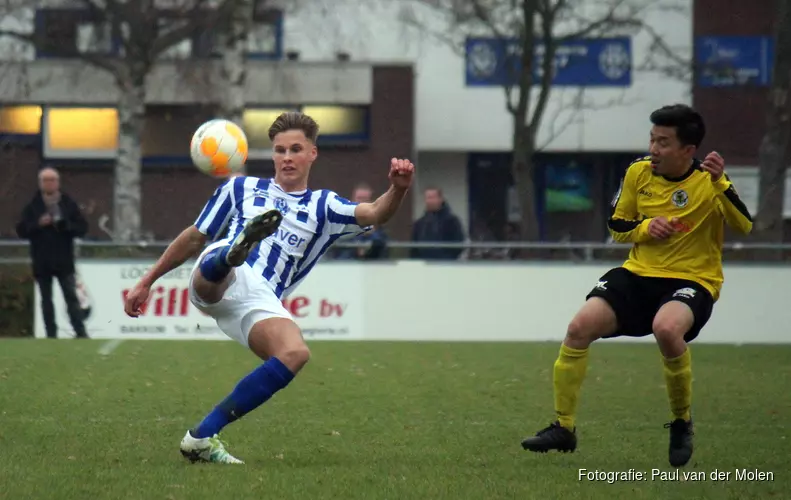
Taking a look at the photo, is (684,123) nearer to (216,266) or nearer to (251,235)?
(251,235)

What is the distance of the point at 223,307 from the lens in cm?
714

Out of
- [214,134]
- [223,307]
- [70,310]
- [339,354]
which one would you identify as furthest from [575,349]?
[70,310]

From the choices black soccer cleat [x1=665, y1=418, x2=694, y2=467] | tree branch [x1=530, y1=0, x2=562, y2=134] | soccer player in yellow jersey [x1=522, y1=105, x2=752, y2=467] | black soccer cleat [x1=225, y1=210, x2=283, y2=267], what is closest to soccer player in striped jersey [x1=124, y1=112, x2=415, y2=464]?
black soccer cleat [x1=225, y1=210, x2=283, y2=267]

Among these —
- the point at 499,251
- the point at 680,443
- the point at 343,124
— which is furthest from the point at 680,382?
the point at 343,124

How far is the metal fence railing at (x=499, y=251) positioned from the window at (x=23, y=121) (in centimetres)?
1445

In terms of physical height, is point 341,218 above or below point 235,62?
below

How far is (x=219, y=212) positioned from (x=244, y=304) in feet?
1.80

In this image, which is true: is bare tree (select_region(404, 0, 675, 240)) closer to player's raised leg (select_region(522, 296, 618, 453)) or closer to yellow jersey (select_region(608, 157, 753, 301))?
yellow jersey (select_region(608, 157, 753, 301))

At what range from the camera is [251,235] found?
22.0ft

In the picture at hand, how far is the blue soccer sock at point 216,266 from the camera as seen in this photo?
267 inches

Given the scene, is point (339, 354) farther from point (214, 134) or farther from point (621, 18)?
point (621, 18)

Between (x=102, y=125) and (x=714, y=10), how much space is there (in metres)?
14.7

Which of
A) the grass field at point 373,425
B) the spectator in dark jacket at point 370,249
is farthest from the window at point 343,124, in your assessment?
the grass field at point 373,425

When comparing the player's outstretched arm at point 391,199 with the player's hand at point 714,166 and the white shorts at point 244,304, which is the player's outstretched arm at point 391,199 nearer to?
the white shorts at point 244,304
